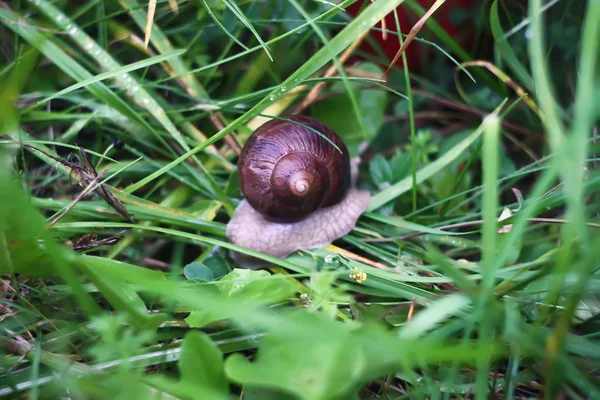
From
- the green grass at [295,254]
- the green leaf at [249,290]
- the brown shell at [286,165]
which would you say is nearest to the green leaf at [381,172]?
the green grass at [295,254]

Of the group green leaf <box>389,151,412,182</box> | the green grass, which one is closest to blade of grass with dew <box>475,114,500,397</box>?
the green grass

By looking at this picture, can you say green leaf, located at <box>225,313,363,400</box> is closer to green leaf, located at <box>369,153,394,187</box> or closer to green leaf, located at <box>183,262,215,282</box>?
green leaf, located at <box>183,262,215,282</box>

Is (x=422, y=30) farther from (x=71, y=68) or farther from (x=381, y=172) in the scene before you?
(x=71, y=68)

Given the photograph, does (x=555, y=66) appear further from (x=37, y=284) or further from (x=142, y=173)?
(x=37, y=284)

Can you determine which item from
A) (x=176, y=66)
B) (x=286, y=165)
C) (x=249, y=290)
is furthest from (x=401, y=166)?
(x=176, y=66)

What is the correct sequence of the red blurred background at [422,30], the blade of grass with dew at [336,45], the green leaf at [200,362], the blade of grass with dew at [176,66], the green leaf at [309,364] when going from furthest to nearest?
the red blurred background at [422,30]
the blade of grass with dew at [176,66]
the blade of grass with dew at [336,45]
the green leaf at [200,362]
the green leaf at [309,364]

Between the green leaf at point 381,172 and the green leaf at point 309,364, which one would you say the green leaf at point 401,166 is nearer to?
the green leaf at point 381,172

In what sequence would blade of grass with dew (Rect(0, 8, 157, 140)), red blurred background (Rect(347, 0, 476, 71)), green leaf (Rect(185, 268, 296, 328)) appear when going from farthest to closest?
red blurred background (Rect(347, 0, 476, 71))
blade of grass with dew (Rect(0, 8, 157, 140))
green leaf (Rect(185, 268, 296, 328))
